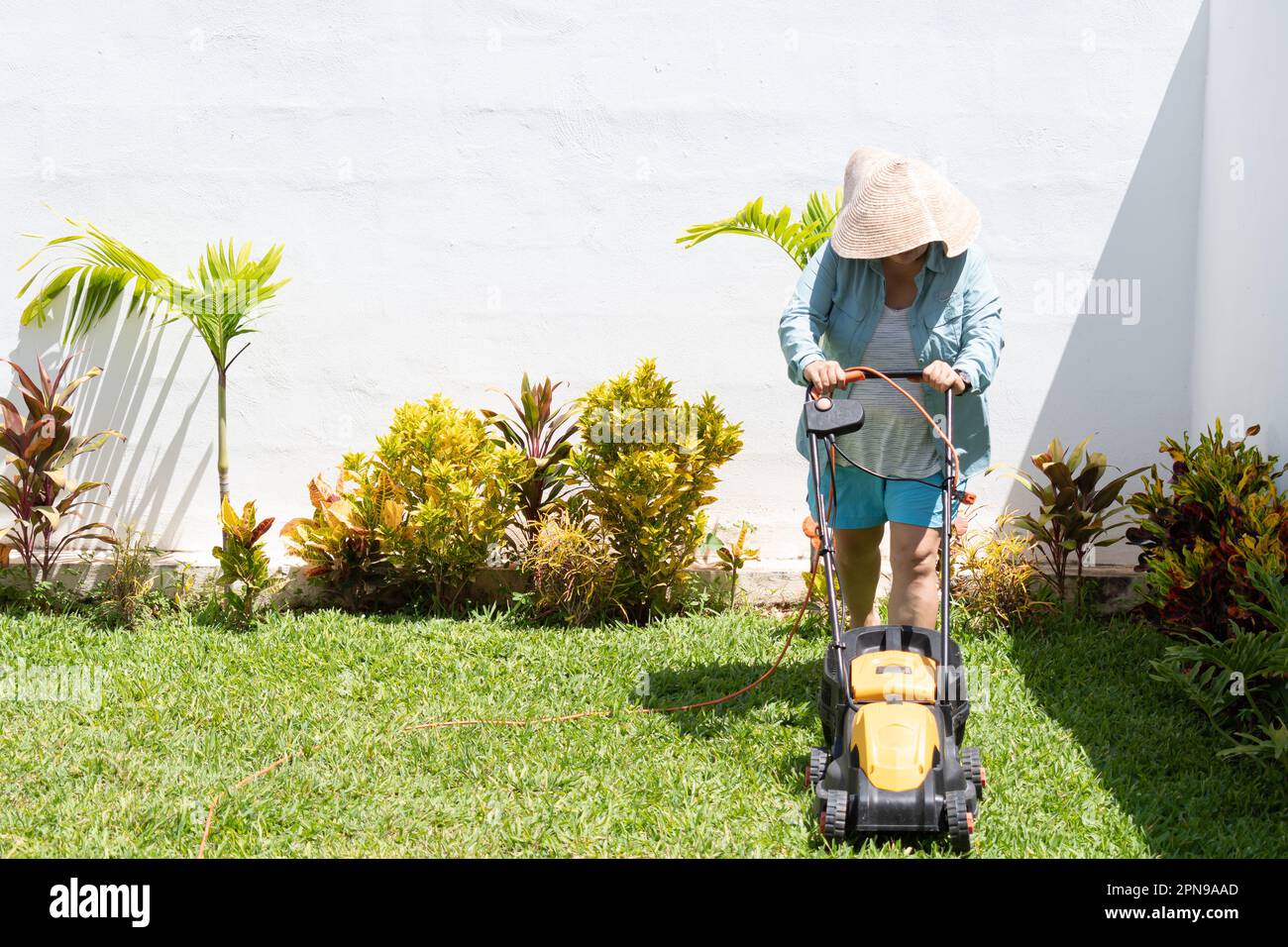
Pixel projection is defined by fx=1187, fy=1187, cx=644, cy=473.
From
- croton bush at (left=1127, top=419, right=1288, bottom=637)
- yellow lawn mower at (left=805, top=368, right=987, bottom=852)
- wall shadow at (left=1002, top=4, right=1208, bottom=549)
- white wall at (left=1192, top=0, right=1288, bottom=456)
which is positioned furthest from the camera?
wall shadow at (left=1002, top=4, right=1208, bottom=549)

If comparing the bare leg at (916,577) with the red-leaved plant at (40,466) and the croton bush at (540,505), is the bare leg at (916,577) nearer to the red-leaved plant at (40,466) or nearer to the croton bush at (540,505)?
the croton bush at (540,505)

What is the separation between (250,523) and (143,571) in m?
0.60

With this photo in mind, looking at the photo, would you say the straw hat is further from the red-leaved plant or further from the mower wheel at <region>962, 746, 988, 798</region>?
the red-leaved plant

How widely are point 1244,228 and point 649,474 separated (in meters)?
2.75

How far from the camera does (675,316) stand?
5898 mm

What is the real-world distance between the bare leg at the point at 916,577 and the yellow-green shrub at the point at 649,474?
158 cm

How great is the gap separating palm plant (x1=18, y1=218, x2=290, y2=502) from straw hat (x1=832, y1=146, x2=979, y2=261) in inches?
118

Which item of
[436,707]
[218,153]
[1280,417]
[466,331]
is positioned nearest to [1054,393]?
[1280,417]

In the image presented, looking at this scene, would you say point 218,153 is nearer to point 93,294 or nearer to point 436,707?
point 93,294

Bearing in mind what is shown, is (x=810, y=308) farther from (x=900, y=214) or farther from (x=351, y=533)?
(x=351, y=533)

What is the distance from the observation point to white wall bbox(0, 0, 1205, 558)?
5.70 m

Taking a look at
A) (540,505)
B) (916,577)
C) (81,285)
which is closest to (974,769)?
(916,577)

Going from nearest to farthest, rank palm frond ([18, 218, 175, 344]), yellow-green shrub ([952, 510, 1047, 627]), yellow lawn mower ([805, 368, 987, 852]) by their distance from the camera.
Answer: yellow lawn mower ([805, 368, 987, 852]) < yellow-green shrub ([952, 510, 1047, 627]) < palm frond ([18, 218, 175, 344])

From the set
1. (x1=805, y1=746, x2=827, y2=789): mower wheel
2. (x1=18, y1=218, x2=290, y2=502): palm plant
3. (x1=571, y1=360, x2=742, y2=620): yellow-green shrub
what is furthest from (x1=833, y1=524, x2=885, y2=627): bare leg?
(x1=18, y1=218, x2=290, y2=502): palm plant
